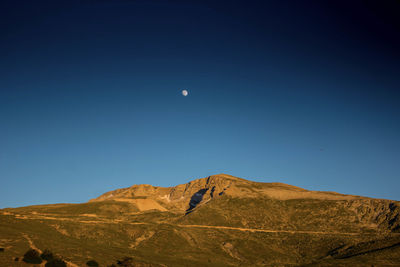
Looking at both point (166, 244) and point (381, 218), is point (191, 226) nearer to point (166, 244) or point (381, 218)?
point (166, 244)

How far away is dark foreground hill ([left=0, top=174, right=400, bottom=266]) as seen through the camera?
61.7 metres

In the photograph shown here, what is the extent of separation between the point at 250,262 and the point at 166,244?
21.6m

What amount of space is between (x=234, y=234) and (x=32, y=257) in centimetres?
6191

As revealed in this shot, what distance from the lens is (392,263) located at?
6297 centimetres

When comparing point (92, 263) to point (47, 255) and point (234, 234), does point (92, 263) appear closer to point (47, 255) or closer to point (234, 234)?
point (47, 255)

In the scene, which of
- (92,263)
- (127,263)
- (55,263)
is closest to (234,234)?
(127,263)

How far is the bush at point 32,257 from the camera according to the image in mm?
44156

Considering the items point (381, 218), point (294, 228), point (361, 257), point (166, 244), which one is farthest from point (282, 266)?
point (381, 218)

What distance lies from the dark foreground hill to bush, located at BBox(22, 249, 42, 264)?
1.43m

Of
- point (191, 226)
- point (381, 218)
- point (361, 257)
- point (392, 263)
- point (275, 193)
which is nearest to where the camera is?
point (392, 263)

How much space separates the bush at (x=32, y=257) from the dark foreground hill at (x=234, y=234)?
56.4 inches

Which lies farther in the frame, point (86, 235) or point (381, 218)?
point (381, 218)

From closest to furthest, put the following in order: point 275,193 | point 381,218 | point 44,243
A: point 44,243 → point 381,218 → point 275,193

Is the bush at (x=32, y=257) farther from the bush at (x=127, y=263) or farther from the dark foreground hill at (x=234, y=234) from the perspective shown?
the bush at (x=127, y=263)
